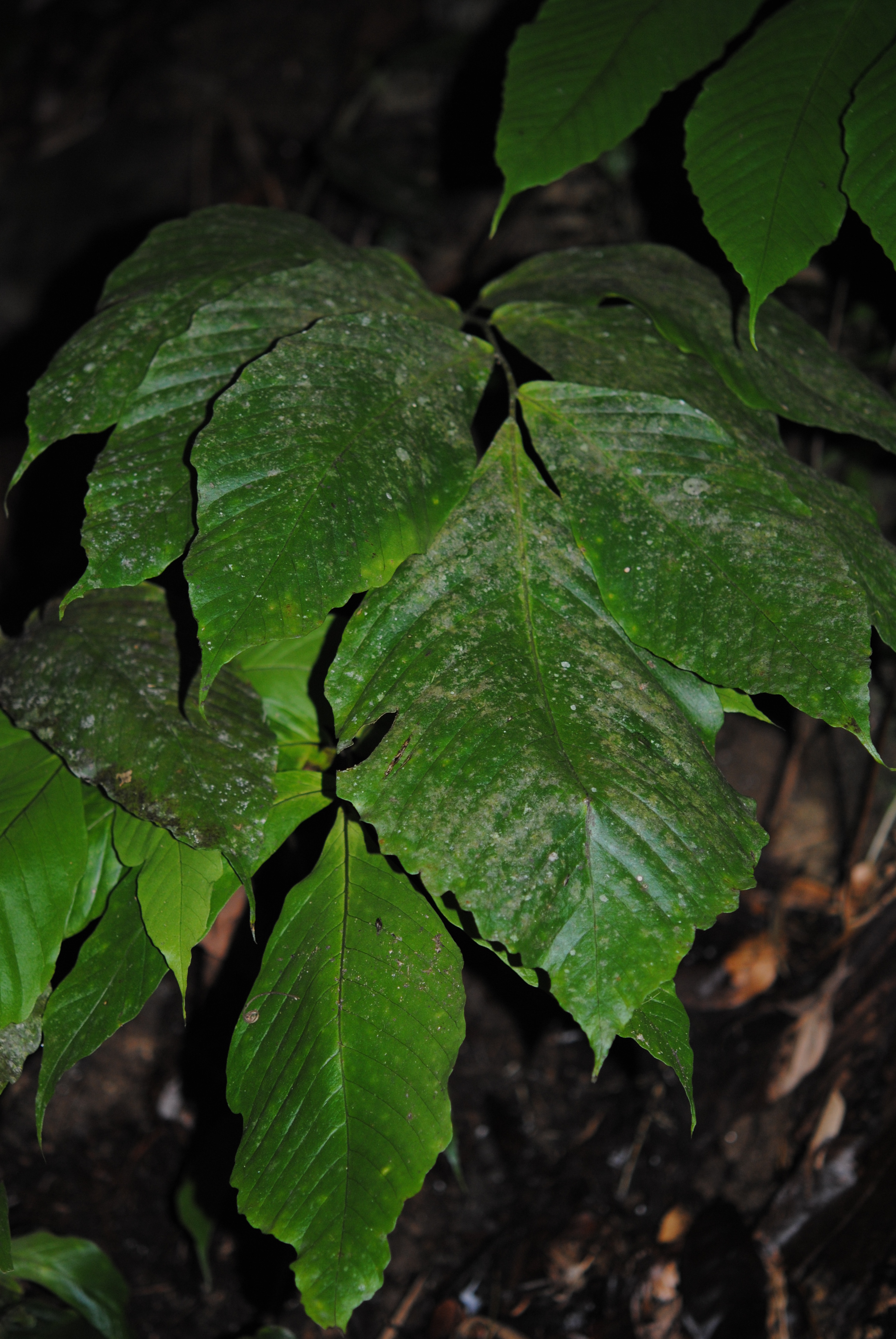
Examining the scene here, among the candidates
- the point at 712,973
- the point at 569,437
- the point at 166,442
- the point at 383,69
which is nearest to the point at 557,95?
the point at 569,437

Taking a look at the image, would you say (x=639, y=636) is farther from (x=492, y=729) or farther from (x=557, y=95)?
(x=557, y=95)

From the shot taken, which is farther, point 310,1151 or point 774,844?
point 774,844

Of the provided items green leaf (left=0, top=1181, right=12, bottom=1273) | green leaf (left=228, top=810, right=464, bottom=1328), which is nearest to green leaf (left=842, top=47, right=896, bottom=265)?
green leaf (left=228, top=810, right=464, bottom=1328)

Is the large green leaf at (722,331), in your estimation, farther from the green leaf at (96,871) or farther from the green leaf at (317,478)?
the green leaf at (96,871)

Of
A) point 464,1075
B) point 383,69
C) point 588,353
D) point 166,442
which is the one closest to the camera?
point 166,442

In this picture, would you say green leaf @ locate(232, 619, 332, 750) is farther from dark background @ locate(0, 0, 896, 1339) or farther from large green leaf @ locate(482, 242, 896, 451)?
large green leaf @ locate(482, 242, 896, 451)

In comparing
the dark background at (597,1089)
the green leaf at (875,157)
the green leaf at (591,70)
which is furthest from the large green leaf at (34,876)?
the green leaf at (875,157)
